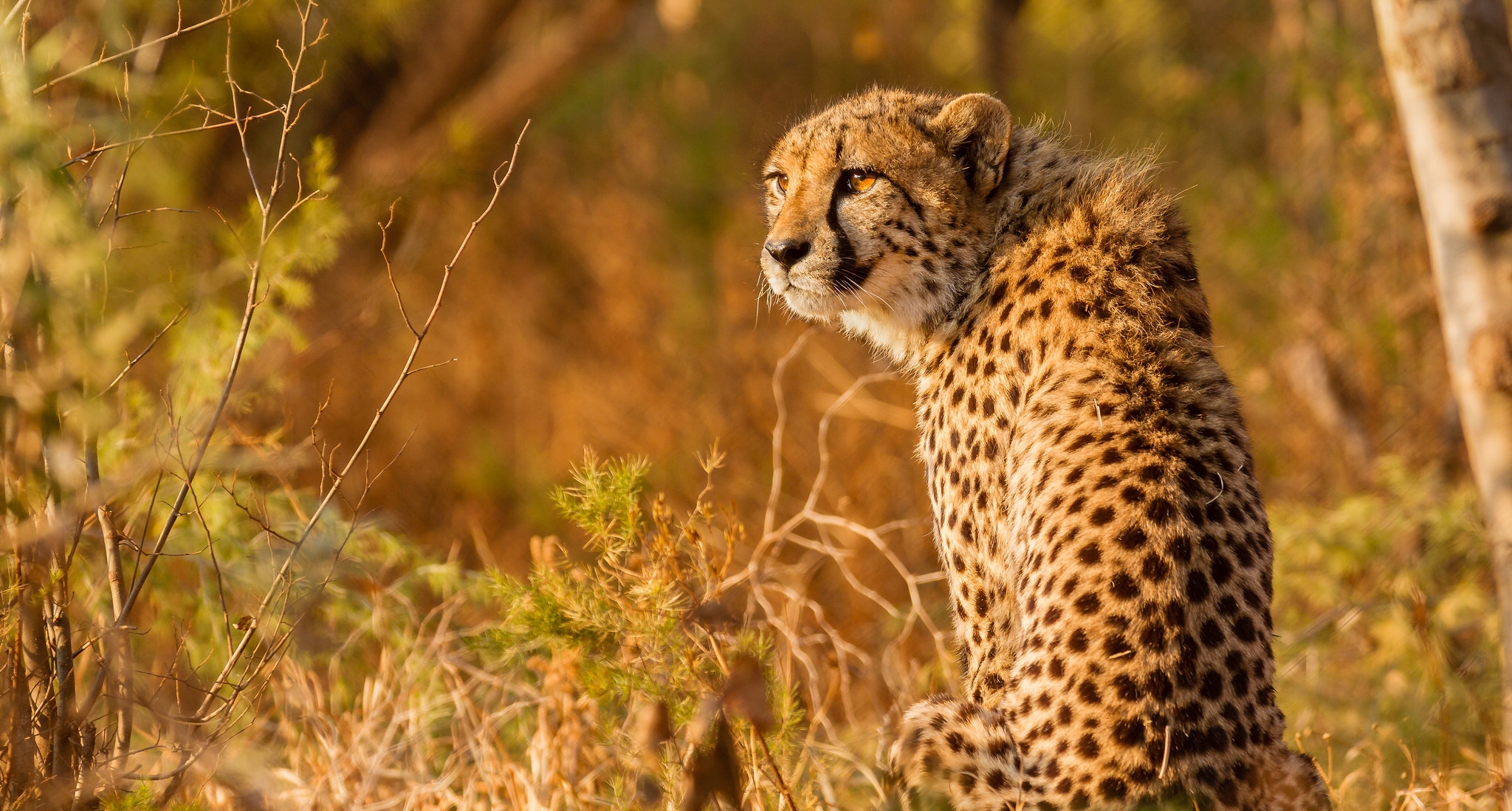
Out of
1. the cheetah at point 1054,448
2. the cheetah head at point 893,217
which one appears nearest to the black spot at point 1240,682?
the cheetah at point 1054,448

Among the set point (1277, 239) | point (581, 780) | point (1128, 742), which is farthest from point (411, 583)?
point (1277, 239)

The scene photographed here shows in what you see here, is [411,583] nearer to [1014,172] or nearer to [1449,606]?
[1014,172]

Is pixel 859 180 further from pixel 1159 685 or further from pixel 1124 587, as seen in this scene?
pixel 1159 685

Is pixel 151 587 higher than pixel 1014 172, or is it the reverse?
pixel 1014 172

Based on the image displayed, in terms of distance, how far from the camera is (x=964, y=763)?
2650 mm

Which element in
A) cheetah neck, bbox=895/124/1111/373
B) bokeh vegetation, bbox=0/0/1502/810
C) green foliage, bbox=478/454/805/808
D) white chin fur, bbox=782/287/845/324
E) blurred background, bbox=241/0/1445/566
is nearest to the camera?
bokeh vegetation, bbox=0/0/1502/810

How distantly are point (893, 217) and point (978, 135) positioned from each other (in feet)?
1.07

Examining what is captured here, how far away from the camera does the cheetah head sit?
3.56 meters

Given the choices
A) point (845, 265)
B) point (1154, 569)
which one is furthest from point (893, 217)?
point (1154, 569)

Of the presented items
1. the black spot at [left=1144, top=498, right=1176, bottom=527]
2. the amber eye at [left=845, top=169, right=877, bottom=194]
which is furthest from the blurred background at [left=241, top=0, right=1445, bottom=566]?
the black spot at [left=1144, top=498, right=1176, bottom=527]

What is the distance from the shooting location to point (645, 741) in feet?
7.91

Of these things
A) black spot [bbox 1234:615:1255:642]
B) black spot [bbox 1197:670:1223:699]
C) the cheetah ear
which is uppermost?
the cheetah ear

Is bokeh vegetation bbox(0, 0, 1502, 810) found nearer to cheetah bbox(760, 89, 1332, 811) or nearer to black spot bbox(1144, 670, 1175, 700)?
cheetah bbox(760, 89, 1332, 811)

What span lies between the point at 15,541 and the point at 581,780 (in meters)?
1.54
